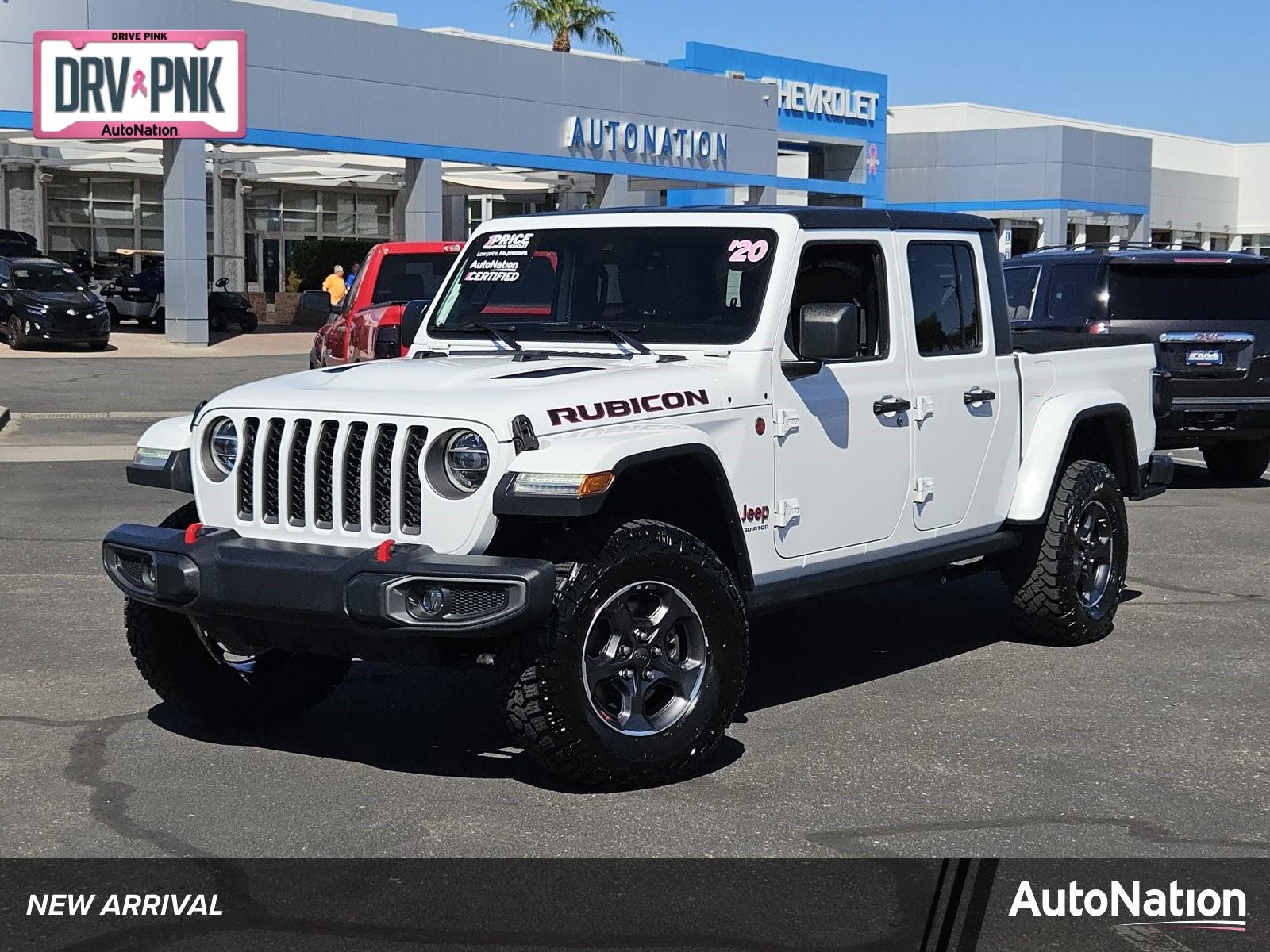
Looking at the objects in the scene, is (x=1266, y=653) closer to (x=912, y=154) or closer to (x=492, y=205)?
(x=492, y=205)

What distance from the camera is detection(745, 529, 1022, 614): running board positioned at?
6.28m

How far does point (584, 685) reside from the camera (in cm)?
545

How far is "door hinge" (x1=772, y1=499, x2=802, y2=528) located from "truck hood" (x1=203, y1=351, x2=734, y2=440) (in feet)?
1.52

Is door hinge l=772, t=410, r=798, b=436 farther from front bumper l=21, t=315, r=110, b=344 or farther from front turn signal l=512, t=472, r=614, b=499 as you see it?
front bumper l=21, t=315, r=110, b=344

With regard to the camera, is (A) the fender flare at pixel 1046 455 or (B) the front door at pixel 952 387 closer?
(B) the front door at pixel 952 387

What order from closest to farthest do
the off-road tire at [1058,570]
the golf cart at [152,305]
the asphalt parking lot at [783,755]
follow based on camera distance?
the asphalt parking lot at [783,755]
the off-road tire at [1058,570]
the golf cart at [152,305]

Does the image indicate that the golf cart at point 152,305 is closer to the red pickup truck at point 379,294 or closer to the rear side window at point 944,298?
the red pickup truck at point 379,294

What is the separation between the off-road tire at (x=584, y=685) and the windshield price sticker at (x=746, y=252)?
1307 mm

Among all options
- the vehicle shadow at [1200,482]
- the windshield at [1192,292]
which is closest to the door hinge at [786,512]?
the windshield at [1192,292]

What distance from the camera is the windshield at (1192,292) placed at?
42.8 feet

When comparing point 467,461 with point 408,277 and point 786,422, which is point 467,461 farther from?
point 408,277

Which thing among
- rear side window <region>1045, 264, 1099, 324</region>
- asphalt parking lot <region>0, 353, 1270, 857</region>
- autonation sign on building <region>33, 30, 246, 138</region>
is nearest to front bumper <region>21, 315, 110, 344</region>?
autonation sign on building <region>33, 30, 246, 138</region>

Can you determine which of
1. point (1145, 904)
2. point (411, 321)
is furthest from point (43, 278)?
point (1145, 904)

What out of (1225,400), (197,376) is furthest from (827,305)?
(197,376)
